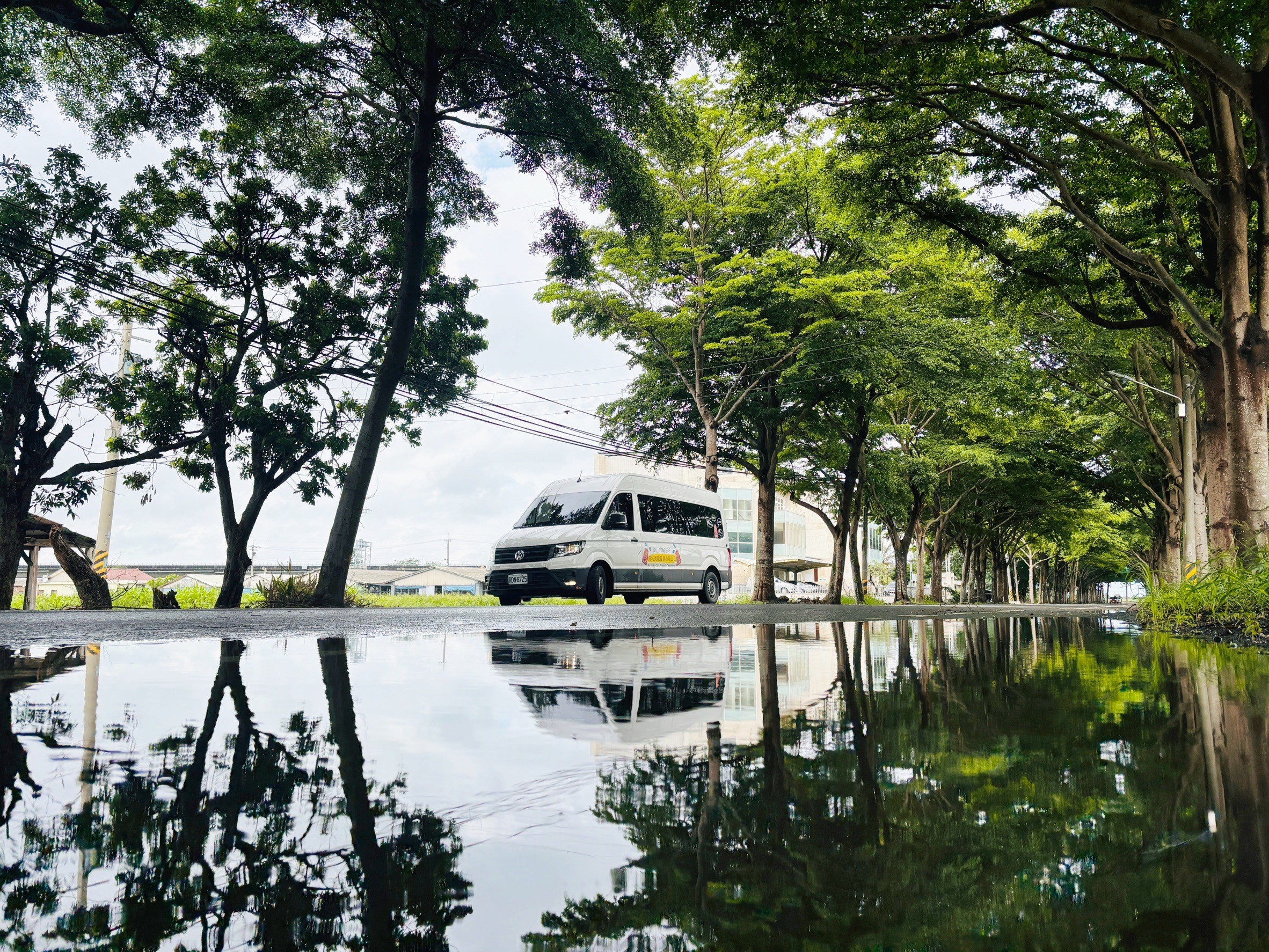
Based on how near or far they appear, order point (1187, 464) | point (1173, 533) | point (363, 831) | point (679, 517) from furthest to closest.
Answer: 1. point (1173, 533)
2. point (1187, 464)
3. point (679, 517)
4. point (363, 831)

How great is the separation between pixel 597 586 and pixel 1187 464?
1634 cm

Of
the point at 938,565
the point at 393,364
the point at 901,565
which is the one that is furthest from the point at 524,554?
the point at 938,565

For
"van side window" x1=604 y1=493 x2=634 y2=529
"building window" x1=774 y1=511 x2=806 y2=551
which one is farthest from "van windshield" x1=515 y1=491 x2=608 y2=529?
"building window" x1=774 y1=511 x2=806 y2=551

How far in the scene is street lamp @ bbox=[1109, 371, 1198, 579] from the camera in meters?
21.2

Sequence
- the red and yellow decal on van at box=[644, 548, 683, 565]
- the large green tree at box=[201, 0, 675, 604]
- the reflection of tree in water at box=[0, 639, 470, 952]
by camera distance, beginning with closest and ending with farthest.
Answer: the reflection of tree in water at box=[0, 639, 470, 952]
the large green tree at box=[201, 0, 675, 604]
the red and yellow decal on van at box=[644, 548, 683, 565]

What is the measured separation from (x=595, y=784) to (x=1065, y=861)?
2.51 feet

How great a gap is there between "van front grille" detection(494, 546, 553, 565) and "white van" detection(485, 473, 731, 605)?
13 mm

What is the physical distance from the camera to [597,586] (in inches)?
627

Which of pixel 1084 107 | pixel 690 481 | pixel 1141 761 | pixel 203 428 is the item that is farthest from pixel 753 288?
pixel 690 481

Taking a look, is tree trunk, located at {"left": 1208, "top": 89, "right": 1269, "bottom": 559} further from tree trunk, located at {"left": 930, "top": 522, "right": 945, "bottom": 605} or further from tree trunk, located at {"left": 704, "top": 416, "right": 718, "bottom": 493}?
tree trunk, located at {"left": 930, "top": 522, "right": 945, "bottom": 605}

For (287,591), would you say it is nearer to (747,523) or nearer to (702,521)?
(702,521)

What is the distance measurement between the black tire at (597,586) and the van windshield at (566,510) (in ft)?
3.22

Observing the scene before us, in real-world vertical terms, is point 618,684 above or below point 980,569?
above

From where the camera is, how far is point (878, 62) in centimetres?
973
